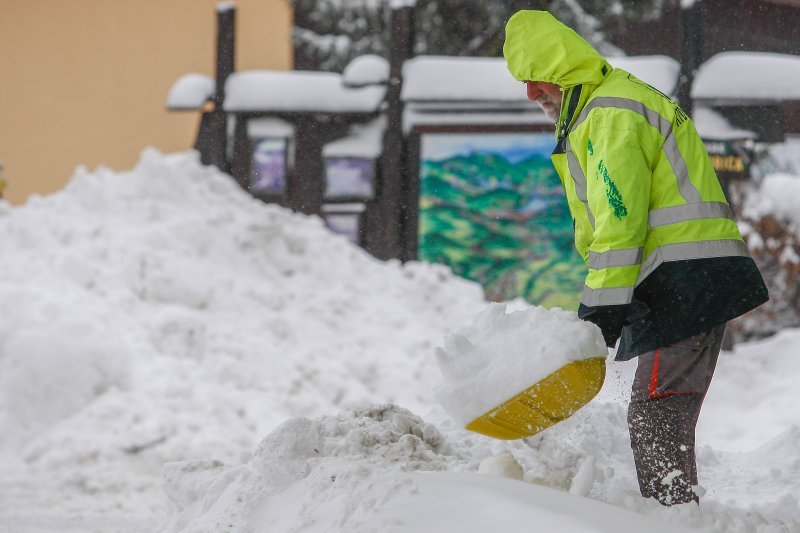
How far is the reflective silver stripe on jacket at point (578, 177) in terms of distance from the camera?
3275mm

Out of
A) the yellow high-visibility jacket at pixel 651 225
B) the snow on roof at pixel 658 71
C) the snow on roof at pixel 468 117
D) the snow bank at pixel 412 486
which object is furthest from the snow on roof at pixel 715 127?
the yellow high-visibility jacket at pixel 651 225

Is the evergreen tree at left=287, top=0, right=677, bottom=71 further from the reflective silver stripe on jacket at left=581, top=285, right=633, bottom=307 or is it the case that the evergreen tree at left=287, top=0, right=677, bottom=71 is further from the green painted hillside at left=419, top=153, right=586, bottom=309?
the reflective silver stripe on jacket at left=581, top=285, right=633, bottom=307

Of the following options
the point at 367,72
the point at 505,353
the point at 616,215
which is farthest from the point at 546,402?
the point at 367,72

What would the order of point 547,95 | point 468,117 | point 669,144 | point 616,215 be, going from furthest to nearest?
point 468,117
point 547,95
point 669,144
point 616,215

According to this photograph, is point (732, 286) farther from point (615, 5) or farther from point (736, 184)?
point (615, 5)

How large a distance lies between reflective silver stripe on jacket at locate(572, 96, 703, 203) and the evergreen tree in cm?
1259

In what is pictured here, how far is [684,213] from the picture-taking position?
3.04 m

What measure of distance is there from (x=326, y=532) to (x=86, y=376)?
484 cm

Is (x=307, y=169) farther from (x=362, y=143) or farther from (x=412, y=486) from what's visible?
(x=412, y=486)

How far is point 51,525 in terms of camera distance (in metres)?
4.96

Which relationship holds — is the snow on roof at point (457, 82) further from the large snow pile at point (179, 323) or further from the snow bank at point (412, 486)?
the snow bank at point (412, 486)

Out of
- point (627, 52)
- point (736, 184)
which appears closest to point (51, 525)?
point (736, 184)

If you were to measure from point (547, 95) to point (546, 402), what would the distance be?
1073 millimetres

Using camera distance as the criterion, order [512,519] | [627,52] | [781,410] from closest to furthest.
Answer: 1. [512,519]
2. [781,410]
3. [627,52]
